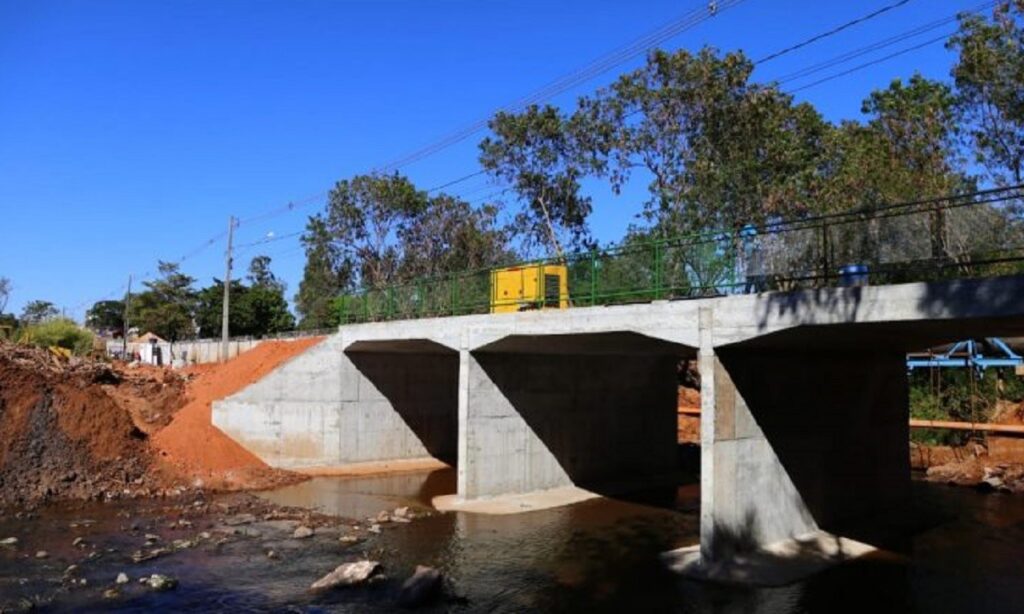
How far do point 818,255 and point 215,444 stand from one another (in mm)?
20563

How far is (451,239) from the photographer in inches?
2020

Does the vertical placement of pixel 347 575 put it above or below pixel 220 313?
below

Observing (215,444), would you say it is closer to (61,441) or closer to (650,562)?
(61,441)

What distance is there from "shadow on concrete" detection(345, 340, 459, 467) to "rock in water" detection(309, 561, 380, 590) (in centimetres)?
1364

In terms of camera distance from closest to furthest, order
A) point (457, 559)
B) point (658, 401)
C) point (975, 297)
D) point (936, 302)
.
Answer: point (975, 297) < point (936, 302) < point (457, 559) < point (658, 401)

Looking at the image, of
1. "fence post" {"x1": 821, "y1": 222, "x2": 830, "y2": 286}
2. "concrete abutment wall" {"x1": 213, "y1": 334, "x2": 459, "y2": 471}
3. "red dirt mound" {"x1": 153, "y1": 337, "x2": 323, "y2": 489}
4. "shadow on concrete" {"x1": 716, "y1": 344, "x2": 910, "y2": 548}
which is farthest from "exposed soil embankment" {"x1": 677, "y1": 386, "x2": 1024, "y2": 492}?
"red dirt mound" {"x1": 153, "y1": 337, "x2": 323, "y2": 489}

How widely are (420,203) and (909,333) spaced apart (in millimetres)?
38549

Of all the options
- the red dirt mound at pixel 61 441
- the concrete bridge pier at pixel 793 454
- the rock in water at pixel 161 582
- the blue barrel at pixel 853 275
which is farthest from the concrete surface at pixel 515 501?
the blue barrel at pixel 853 275

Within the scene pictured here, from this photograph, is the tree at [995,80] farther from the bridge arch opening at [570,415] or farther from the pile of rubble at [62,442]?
the pile of rubble at [62,442]

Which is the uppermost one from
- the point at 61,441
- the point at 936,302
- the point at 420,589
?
the point at 936,302

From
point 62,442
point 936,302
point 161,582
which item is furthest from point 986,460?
point 62,442

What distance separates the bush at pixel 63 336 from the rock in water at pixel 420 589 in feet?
127

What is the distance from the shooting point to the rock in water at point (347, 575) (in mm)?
14055

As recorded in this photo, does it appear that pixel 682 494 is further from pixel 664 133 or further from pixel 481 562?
pixel 664 133
